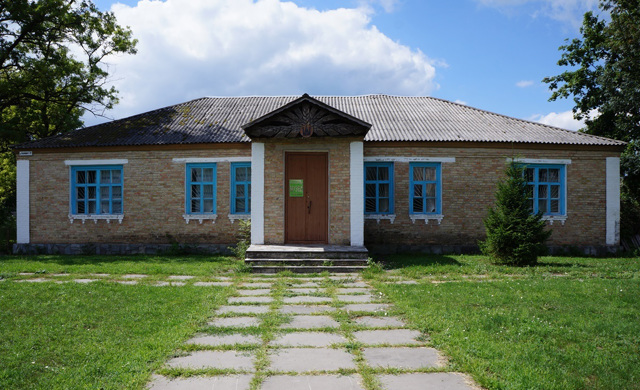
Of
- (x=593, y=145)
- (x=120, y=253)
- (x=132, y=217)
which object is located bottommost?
(x=120, y=253)

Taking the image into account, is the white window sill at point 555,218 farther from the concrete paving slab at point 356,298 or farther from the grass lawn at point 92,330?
the grass lawn at point 92,330

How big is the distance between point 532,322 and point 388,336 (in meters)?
1.89

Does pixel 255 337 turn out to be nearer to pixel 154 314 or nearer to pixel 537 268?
pixel 154 314

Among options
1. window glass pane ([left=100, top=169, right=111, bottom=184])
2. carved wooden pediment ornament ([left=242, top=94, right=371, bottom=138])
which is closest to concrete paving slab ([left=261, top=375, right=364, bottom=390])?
carved wooden pediment ornament ([left=242, top=94, right=371, bottom=138])

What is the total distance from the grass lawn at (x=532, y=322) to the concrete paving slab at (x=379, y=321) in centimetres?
20

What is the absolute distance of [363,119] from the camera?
15469 mm

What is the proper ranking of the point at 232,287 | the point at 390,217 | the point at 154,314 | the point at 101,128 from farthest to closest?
the point at 101,128, the point at 390,217, the point at 232,287, the point at 154,314

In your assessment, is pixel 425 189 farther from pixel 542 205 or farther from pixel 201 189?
pixel 201 189

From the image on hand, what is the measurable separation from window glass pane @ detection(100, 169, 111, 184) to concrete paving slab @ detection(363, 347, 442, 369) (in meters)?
12.6

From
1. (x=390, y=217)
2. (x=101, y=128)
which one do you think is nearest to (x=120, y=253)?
(x=101, y=128)

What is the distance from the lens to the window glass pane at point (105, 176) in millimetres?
14547

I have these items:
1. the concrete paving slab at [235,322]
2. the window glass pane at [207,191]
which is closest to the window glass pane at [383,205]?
the window glass pane at [207,191]

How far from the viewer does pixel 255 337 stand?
511cm

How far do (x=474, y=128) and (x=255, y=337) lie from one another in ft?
39.4
